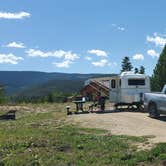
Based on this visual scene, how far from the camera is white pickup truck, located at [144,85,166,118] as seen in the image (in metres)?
22.3

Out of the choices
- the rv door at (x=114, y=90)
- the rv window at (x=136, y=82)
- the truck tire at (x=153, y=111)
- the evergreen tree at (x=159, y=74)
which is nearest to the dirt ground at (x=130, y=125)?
the truck tire at (x=153, y=111)

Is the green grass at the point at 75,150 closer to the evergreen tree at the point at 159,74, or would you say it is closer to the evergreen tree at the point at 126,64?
the evergreen tree at the point at 159,74

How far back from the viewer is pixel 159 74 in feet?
192

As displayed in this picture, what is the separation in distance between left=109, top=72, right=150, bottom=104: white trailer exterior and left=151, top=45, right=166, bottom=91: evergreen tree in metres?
26.5

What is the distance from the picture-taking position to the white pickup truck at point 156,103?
73.2 feet

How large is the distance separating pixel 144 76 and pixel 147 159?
19.5 metres

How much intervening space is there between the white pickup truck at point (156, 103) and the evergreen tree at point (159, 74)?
3322 centimetres

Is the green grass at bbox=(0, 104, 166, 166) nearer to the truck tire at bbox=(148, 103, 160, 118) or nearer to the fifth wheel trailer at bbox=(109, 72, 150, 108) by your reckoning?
the truck tire at bbox=(148, 103, 160, 118)

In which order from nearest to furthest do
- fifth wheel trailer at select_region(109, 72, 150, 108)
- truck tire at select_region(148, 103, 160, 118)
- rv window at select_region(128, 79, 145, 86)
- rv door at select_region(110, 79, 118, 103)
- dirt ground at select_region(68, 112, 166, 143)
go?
dirt ground at select_region(68, 112, 166, 143) < truck tire at select_region(148, 103, 160, 118) < fifth wheel trailer at select_region(109, 72, 150, 108) < rv window at select_region(128, 79, 145, 86) < rv door at select_region(110, 79, 118, 103)

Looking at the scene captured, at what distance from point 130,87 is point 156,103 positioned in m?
7.16

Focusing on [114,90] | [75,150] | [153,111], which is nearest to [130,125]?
[153,111]

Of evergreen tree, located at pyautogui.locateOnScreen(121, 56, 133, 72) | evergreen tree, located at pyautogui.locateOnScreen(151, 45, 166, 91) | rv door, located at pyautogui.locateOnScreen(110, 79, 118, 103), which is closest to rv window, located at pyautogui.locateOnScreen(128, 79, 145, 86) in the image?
rv door, located at pyautogui.locateOnScreen(110, 79, 118, 103)

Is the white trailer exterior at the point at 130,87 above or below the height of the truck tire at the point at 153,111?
above

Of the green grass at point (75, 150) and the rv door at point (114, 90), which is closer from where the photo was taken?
the green grass at point (75, 150)
